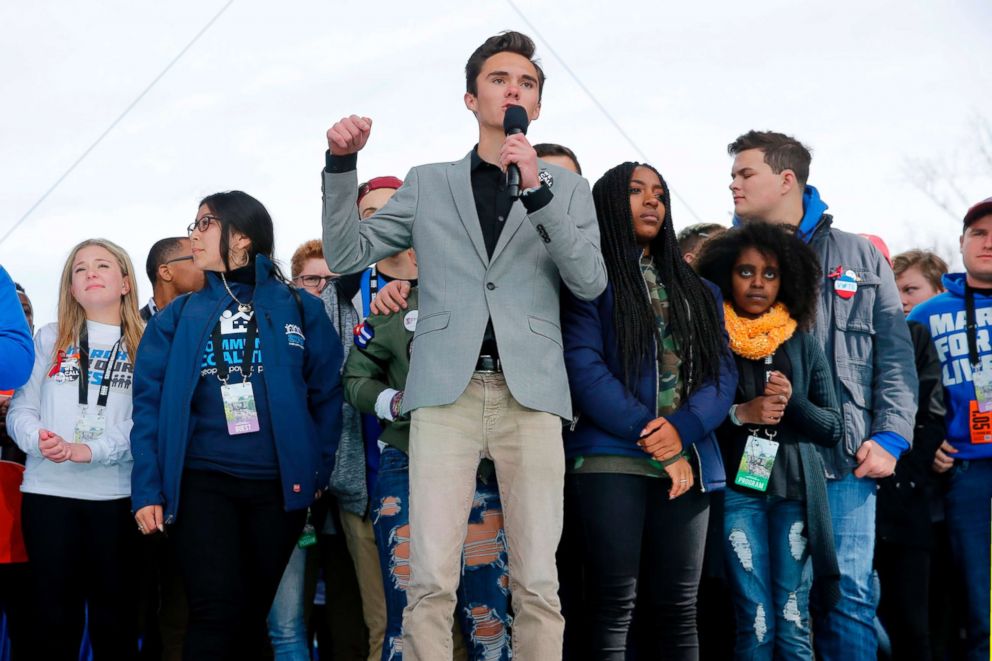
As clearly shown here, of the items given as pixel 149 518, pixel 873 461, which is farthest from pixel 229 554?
pixel 873 461

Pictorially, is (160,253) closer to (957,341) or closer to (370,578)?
(370,578)

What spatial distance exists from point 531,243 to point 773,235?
1.21 meters

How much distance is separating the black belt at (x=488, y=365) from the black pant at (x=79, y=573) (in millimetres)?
1550

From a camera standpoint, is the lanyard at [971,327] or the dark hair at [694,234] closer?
the lanyard at [971,327]

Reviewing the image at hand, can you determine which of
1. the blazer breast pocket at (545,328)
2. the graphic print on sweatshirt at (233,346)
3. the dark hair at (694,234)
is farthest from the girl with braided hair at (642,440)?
the dark hair at (694,234)

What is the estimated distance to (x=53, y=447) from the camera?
3627 mm

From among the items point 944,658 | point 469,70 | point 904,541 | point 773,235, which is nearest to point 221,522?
point 469,70

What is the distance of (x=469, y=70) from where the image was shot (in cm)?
337

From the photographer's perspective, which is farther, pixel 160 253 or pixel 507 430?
pixel 160 253

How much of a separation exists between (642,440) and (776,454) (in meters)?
0.69

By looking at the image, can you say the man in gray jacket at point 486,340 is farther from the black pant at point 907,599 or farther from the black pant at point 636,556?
the black pant at point 907,599

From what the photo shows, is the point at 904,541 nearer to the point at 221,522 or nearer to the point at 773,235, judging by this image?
the point at 773,235

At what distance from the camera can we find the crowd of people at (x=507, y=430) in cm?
Answer: 301

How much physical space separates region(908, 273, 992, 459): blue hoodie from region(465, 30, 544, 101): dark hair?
2003 mm
